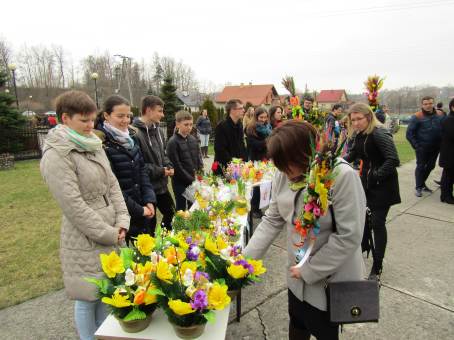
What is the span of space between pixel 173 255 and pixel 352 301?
919mm

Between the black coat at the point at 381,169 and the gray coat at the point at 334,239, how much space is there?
5.26ft

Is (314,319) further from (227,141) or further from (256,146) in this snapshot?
(256,146)

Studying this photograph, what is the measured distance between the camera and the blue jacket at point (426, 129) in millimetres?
5848

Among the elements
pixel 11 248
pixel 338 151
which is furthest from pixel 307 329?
pixel 11 248

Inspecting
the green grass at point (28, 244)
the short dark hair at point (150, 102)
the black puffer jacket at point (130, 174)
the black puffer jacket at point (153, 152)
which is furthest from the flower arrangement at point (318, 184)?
the green grass at point (28, 244)

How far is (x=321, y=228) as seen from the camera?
1.48 m

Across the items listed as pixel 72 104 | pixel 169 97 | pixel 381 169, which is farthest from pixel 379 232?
pixel 169 97

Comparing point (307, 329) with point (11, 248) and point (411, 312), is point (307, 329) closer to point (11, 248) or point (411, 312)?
point (411, 312)

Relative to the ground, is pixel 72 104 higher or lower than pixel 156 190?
higher

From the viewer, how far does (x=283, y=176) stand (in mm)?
1649

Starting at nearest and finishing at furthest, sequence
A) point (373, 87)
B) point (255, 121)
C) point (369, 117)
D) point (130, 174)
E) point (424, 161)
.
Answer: point (130, 174) → point (369, 117) → point (373, 87) → point (255, 121) → point (424, 161)

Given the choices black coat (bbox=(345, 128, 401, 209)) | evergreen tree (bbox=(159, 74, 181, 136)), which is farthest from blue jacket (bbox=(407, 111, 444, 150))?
evergreen tree (bbox=(159, 74, 181, 136))

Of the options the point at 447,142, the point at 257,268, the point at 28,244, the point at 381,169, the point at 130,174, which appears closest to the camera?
the point at 257,268

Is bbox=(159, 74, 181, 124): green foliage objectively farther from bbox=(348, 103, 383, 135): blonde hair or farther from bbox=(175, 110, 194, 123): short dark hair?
bbox=(348, 103, 383, 135): blonde hair
